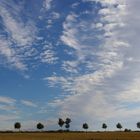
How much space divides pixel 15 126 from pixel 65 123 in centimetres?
2863

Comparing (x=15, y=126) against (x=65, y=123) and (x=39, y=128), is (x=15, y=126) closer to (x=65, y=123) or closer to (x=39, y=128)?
(x=39, y=128)

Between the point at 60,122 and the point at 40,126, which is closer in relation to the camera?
the point at 60,122

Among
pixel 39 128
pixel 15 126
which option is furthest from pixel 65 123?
pixel 15 126

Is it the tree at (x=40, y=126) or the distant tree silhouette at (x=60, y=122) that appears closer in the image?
the distant tree silhouette at (x=60, y=122)

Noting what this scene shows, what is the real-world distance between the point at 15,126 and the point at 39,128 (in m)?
14.2

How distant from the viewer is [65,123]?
646ft

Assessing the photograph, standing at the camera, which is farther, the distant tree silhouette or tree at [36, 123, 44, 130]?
tree at [36, 123, 44, 130]

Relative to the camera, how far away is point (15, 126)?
19225cm

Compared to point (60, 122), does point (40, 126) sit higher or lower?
lower

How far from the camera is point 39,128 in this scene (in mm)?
197125

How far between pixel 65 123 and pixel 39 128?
1538cm
